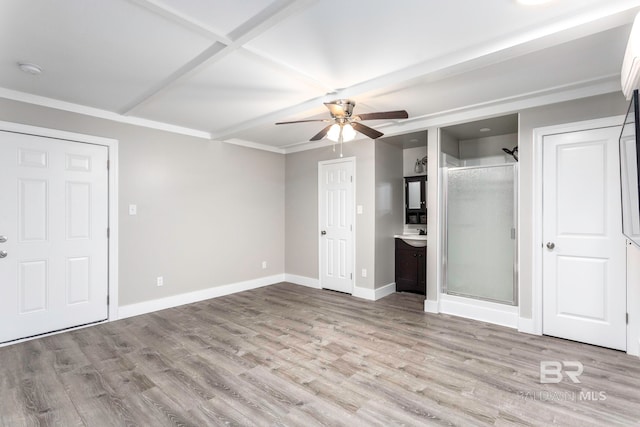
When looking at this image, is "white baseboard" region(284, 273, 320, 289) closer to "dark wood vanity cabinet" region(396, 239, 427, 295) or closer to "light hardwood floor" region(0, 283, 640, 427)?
"dark wood vanity cabinet" region(396, 239, 427, 295)

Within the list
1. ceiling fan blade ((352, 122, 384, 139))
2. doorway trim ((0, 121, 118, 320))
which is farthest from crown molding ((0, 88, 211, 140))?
ceiling fan blade ((352, 122, 384, 139))

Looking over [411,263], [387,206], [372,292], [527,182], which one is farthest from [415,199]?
[527,182]

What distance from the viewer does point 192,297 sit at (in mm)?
4547

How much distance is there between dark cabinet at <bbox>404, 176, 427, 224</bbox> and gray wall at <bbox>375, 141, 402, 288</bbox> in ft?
0.35

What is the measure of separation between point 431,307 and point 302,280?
228cm

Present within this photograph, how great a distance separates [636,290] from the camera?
2.86 metres

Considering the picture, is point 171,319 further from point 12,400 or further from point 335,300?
point 335,300

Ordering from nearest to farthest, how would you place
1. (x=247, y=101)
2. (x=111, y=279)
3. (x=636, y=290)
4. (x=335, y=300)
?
(x=636, y=290)
(x=247, y=101)
(x=111, y=279)
(x=335, y=300)

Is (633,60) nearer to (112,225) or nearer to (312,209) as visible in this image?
(312,209)

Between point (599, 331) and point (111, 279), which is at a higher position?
point (111, 279)

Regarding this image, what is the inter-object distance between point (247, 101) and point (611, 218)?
370 cm

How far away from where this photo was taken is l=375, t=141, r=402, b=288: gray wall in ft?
15.8

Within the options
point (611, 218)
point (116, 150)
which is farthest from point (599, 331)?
point (116, 150)

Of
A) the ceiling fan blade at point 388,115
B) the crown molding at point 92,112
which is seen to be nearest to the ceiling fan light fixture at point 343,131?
the ceiling fan blade at point 388,115
